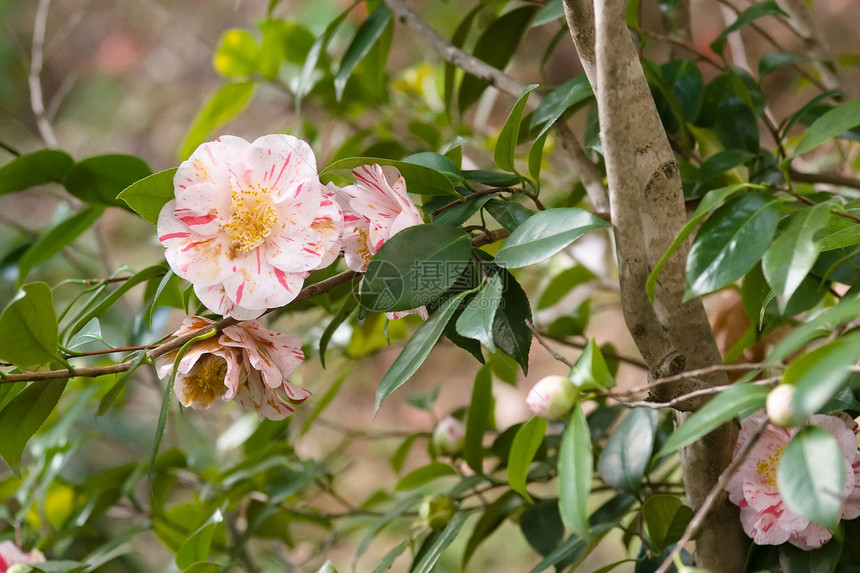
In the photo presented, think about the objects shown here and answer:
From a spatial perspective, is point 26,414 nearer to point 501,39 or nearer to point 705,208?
point 705,208

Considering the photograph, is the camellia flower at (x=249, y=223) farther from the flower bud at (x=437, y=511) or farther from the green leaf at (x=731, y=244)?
the flower bud at (x=437, y=511)

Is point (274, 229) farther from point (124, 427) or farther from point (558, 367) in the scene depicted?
point (558, 367)

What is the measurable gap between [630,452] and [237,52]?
83 cm

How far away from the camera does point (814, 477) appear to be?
15.2 inches

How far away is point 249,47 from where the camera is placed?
113 cm

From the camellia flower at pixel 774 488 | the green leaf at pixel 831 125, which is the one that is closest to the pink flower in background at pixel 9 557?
the camellia flower at pixel 774 488

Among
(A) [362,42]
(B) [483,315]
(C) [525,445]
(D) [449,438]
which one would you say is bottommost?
(D) [449,438]

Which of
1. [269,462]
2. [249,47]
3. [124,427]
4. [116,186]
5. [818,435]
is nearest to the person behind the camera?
[818,435]

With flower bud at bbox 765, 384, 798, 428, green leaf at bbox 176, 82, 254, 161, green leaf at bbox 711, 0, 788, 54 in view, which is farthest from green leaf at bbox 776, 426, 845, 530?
green leaf at bbox 176, 82, 254, 161

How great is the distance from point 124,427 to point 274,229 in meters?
1.24

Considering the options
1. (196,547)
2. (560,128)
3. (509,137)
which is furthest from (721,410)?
(196,547)

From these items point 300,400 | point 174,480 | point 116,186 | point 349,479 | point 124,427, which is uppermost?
point 116,186

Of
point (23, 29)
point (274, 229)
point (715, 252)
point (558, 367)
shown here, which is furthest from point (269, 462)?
point (23, 29)

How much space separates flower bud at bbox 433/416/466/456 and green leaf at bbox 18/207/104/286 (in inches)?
18.6
